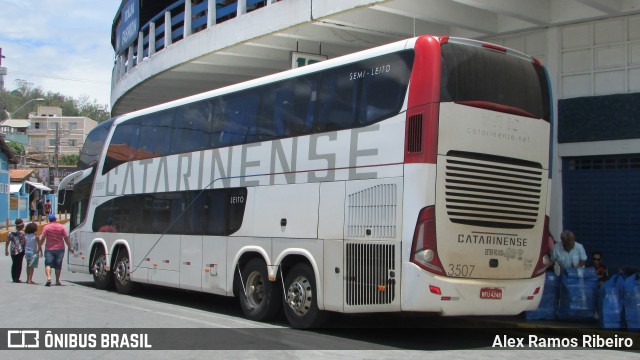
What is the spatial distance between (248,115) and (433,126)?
4173 millimetres

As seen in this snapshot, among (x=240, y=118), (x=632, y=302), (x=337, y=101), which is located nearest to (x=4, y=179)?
(x=240, y=118)

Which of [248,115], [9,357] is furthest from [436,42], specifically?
[9,357]

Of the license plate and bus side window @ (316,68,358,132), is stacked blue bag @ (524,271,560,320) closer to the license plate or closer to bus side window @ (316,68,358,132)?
the license plate

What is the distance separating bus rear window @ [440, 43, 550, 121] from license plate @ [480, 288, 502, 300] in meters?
2.34

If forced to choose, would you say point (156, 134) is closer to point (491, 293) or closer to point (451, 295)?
point (451, 295)

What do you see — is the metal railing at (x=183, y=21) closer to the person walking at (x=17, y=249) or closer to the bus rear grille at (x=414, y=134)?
the person walking at (x=17, y=249)

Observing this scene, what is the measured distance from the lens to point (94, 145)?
685 inches

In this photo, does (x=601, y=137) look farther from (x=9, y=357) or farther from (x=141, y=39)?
(x=141, y=39)

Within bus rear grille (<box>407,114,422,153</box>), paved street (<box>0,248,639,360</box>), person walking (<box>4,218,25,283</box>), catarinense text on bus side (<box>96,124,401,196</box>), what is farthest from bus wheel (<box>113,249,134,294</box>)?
bus rear grille (<box>407,114,422,153</box>)

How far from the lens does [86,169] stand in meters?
17.7

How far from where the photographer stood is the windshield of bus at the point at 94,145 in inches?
668

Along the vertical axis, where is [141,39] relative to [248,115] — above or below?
above

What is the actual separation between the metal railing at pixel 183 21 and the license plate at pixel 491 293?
9412 mm

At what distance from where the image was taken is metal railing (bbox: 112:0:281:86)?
18.0 meters
